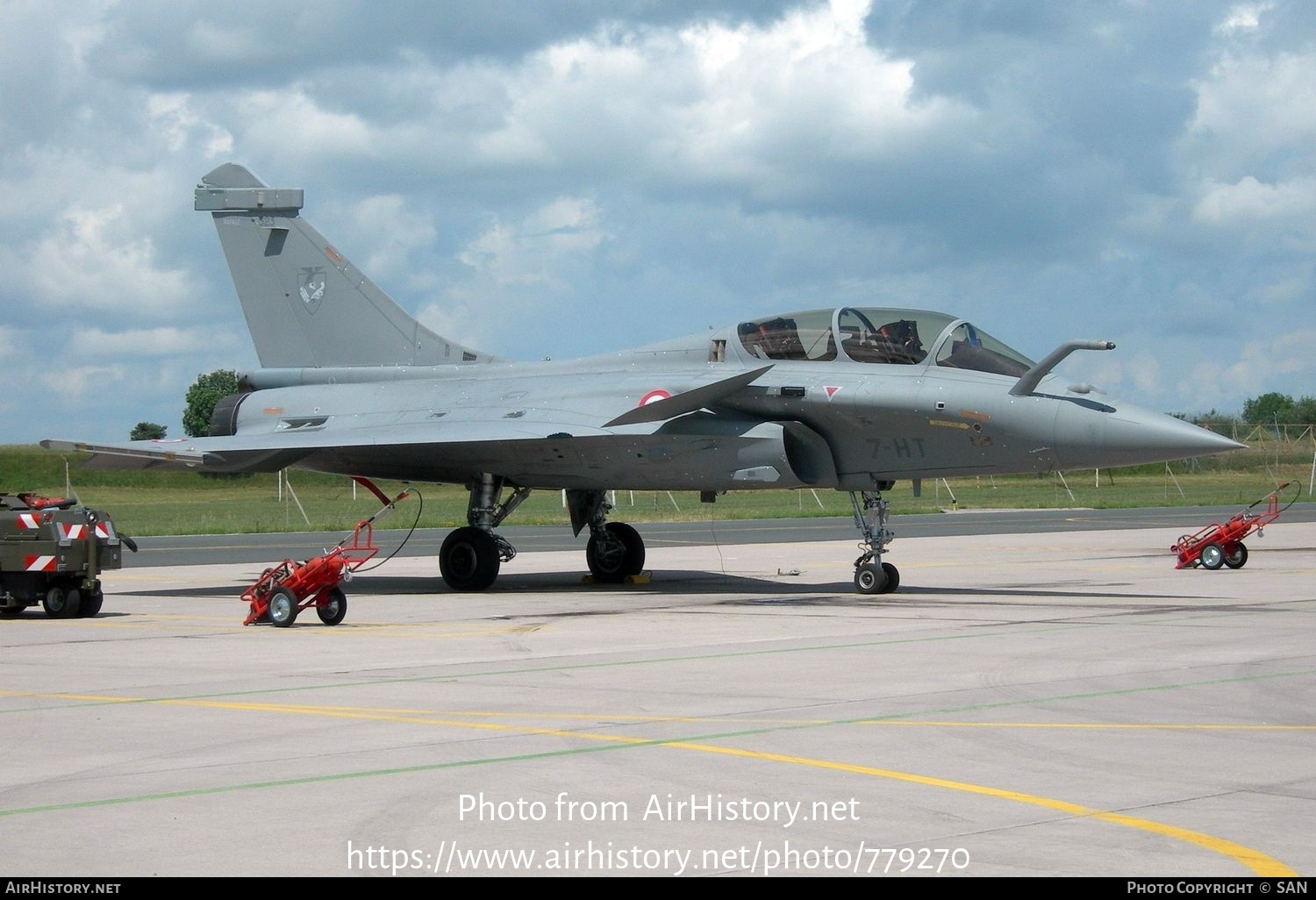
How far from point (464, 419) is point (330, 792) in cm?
1311

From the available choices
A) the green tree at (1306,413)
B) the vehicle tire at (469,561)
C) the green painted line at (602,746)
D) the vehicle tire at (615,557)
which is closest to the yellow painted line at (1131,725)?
the green painted line at (602,746)

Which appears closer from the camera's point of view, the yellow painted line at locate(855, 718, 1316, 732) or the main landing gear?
the yellow painted line at locate(855, 718, 1316, 732)

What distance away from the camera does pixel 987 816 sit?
18.5 feet

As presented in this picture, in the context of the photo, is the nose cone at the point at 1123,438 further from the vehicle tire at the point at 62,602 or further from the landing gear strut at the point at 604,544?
the vehicle tire at the point at 62,602

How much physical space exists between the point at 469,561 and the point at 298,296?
18.7 ft

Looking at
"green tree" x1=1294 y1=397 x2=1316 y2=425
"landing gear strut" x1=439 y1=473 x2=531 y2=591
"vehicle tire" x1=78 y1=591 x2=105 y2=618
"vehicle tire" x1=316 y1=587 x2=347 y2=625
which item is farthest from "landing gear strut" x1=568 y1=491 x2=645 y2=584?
"green tree" x1=1294 y1=397 x2=1316 y2=425

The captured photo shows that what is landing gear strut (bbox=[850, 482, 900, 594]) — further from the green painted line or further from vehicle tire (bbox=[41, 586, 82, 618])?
vehicle tire (bbox=[41, 586, 82, 618])

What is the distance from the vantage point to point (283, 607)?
46.2 feet

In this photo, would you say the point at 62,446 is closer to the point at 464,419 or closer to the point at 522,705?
the point at 464,419

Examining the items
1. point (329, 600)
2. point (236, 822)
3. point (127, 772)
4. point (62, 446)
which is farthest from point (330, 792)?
point (62, 446)

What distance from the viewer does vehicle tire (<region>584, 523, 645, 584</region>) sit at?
67.4 ft

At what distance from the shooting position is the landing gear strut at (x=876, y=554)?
671 inches

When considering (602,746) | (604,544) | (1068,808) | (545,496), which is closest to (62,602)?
(604,544)

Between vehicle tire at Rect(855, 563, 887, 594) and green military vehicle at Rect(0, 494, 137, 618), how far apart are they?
814 centimetres
